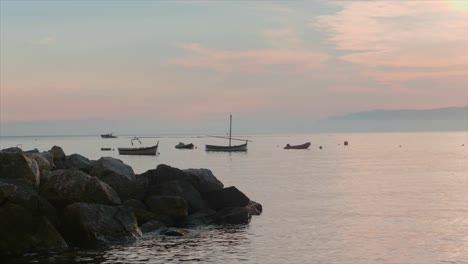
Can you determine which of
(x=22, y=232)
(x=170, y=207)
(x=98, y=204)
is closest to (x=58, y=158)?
(x=170, y=207)

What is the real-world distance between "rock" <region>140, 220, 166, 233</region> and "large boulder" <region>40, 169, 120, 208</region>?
70.4 inches

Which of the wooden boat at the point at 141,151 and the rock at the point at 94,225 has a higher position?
the wooden boat at the point at 141,151

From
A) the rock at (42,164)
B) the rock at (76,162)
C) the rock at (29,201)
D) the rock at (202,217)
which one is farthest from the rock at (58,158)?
the rock at (29,201)

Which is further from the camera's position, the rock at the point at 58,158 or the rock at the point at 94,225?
the rock at the point at 58,158

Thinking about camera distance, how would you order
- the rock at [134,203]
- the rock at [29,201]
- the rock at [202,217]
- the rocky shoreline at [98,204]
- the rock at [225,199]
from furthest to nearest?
1. the rock at [225,199]
2. the rock at [202,217]
3. the rock at [134,203]
4. the rock at [29,201]
5. the rocky shoreline at [98,204]

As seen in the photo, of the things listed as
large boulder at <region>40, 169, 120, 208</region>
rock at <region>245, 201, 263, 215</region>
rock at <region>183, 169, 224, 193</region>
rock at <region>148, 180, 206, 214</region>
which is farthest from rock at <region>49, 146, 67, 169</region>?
rock at <region>245, 201, 263, 215</region>

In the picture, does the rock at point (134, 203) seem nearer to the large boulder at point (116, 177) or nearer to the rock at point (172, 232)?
the large boulder at point (116, 177)

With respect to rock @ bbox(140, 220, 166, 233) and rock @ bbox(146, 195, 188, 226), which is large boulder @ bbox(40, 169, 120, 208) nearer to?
rock @ bbox(140, 220, 166, 233)

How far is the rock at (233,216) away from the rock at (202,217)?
33 cm

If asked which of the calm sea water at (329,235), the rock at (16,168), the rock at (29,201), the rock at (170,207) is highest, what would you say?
the rock at (16,168)

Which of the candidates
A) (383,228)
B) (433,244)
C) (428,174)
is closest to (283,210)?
(383,228)

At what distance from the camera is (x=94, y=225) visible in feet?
82.3

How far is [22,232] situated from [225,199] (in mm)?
13821

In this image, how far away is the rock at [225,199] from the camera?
3469cm
